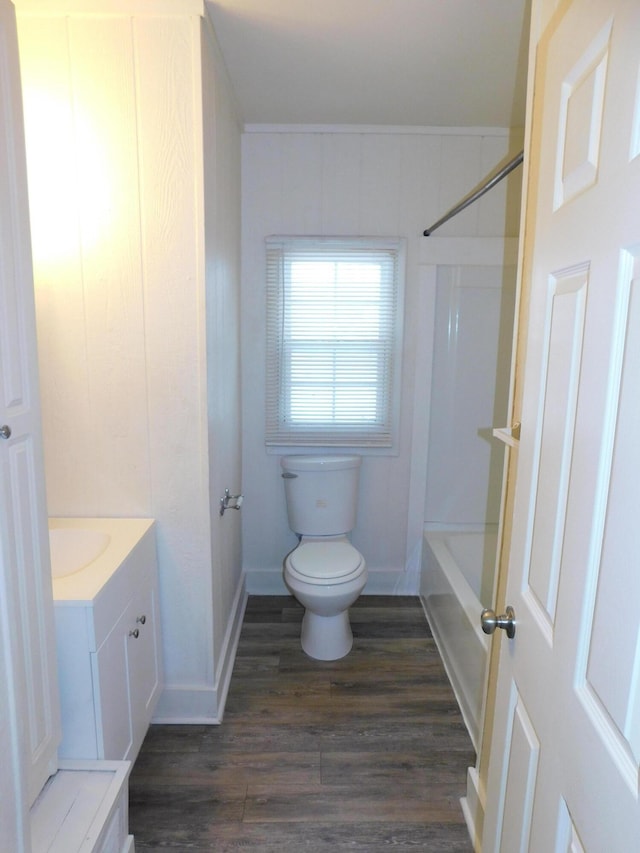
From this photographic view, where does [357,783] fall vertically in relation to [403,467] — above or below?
below

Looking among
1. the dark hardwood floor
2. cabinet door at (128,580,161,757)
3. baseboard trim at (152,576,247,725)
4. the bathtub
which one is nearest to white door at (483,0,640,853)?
the dark hardwood floor

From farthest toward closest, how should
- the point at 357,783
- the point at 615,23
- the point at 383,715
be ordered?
the point at 383,715 → the point at 357,783 → the point at 615,23

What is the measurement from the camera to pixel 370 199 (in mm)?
2682

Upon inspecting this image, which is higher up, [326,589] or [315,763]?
[326,589]

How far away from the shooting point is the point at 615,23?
69cm

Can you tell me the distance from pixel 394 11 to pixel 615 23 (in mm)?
1268

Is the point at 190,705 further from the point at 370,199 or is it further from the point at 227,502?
the point at 370,199

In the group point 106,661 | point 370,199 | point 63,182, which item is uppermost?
point 370,199

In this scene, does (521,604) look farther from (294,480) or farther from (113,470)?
(294,480)

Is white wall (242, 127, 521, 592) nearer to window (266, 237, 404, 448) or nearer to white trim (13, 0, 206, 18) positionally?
window (266, 237, 404, 448)

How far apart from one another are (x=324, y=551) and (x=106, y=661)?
1278mm

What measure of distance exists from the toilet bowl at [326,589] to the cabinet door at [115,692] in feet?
2.83

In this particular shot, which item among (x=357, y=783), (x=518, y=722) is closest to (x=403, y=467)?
(x=357, y=783)

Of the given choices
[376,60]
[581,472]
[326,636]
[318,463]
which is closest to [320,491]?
[318,463]
